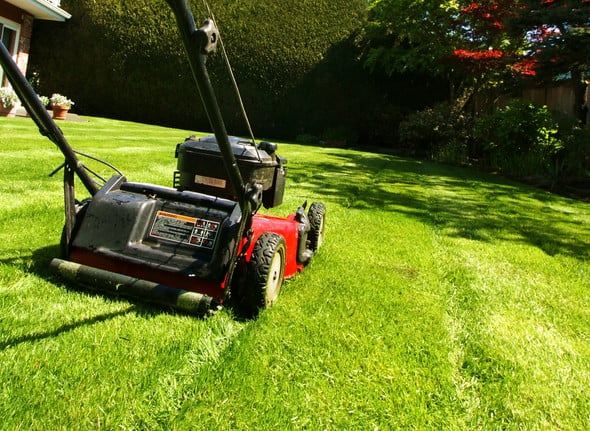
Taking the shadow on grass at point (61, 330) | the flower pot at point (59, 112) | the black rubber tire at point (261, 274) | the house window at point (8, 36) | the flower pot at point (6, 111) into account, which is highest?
the house window at point (8, 36)

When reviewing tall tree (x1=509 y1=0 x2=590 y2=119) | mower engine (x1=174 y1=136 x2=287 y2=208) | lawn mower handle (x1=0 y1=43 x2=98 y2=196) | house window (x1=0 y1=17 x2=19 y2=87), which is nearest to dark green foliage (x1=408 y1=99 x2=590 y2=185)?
tall tree (x1=509 y1=0 x2=590 y2=119)

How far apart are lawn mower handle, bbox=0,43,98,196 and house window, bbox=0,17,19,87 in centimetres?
1298

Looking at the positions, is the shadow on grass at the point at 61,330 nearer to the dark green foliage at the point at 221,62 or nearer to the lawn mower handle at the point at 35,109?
the lawn mower handle at the point at 35,109

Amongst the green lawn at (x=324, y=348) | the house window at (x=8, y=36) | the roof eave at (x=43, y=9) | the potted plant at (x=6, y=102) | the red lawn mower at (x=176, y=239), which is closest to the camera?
the green lawn at (x=324, y=348)

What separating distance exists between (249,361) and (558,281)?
8.65 feet

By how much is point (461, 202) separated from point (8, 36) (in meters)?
13.0

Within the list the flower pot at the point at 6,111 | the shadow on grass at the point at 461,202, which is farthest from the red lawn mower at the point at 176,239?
the flower pot at the point at 6,111

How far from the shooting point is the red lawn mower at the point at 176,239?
2.28 meters

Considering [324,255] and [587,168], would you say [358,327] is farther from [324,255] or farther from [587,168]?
[587,168]

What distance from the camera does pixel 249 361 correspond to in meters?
2.08

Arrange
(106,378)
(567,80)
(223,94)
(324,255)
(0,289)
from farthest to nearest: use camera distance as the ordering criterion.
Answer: (223,94)
(567,80)
(324,255)
(0,289)
(106,378)

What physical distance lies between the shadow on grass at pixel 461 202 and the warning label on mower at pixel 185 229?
9.75 ft

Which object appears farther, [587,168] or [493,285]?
[587,168]

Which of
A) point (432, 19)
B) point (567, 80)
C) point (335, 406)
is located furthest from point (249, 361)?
point (432, 19)
